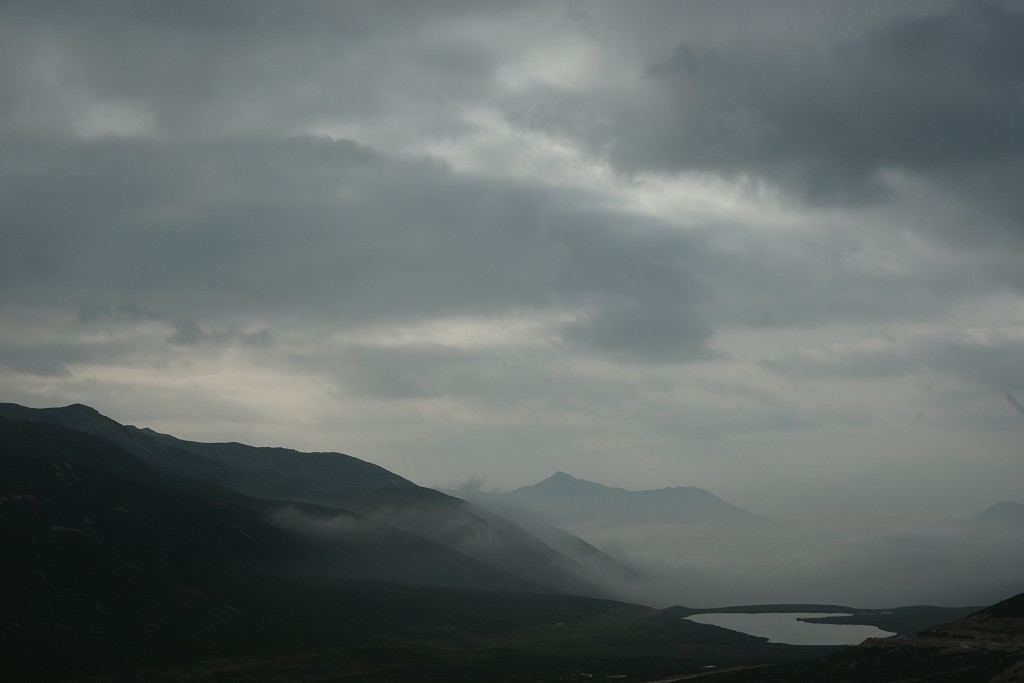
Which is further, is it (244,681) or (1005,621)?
(244,681)

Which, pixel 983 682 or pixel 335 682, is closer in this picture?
pixel 983 682

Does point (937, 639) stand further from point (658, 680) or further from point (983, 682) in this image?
point (658, 680)

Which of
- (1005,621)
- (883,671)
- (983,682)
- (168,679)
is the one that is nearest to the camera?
(983,682)

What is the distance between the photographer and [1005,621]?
166 m

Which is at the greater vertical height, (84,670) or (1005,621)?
(1005,621)

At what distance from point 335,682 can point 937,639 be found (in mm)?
125849

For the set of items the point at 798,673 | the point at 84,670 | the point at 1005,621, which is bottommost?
the point at 84,670

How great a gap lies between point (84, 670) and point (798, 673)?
6094 inches

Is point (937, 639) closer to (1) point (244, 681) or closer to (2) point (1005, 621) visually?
(2) point (1005, 621)

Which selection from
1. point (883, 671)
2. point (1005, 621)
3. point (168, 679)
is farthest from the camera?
point (168, 679)

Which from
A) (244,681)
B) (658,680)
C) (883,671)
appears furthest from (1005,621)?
(244,681)

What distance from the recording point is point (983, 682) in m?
124

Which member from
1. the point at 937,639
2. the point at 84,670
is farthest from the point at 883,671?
the point at 84,670

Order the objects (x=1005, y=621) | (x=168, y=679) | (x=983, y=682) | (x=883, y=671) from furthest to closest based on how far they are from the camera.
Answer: (x=168, y=679)
(x=1005, y=621)
(x=883, y=671)
(x=983, y=682)
